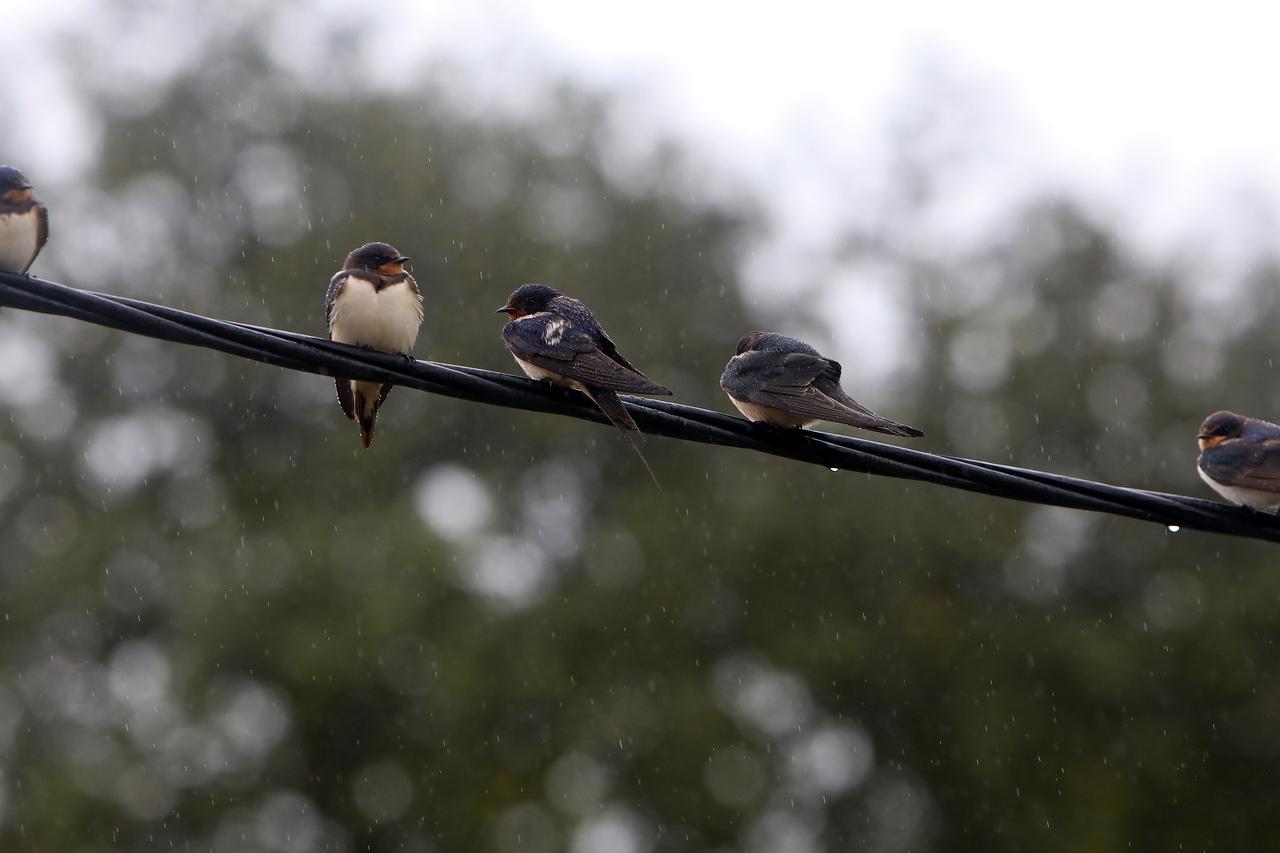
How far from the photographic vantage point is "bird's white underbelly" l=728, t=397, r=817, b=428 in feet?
19.6

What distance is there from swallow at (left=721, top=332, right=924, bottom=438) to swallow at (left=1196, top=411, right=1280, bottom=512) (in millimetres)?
1730

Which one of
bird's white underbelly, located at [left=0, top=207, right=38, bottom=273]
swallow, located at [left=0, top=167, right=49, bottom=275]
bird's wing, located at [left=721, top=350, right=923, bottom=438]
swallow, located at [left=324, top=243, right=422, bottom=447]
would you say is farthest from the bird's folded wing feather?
bird's wing, located at [left=721, top=350, right=923, bottom=438]

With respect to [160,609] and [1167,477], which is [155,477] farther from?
[1167,477]

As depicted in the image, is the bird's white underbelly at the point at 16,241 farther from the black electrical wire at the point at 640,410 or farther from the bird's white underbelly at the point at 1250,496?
the bird's white underbelly at the point at 1250,496

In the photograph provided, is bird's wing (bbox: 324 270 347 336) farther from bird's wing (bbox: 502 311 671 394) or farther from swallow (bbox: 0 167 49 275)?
swallow (bbox: 0 167 49 275)

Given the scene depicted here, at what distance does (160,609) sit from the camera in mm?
21953

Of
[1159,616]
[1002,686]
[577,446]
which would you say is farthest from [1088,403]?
[577,446]

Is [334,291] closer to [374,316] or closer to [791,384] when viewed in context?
[374,316]

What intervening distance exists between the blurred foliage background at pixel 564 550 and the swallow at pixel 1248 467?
42.8 ft

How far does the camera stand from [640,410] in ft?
16.3

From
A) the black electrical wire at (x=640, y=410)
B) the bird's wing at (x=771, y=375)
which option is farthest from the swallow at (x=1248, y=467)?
the bird's wing at (x=771, y=375)

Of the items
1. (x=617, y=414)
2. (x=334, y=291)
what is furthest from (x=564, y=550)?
(x=617, y=414)

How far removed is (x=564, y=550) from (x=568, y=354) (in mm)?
16159

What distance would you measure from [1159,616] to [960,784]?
354 centimetres
